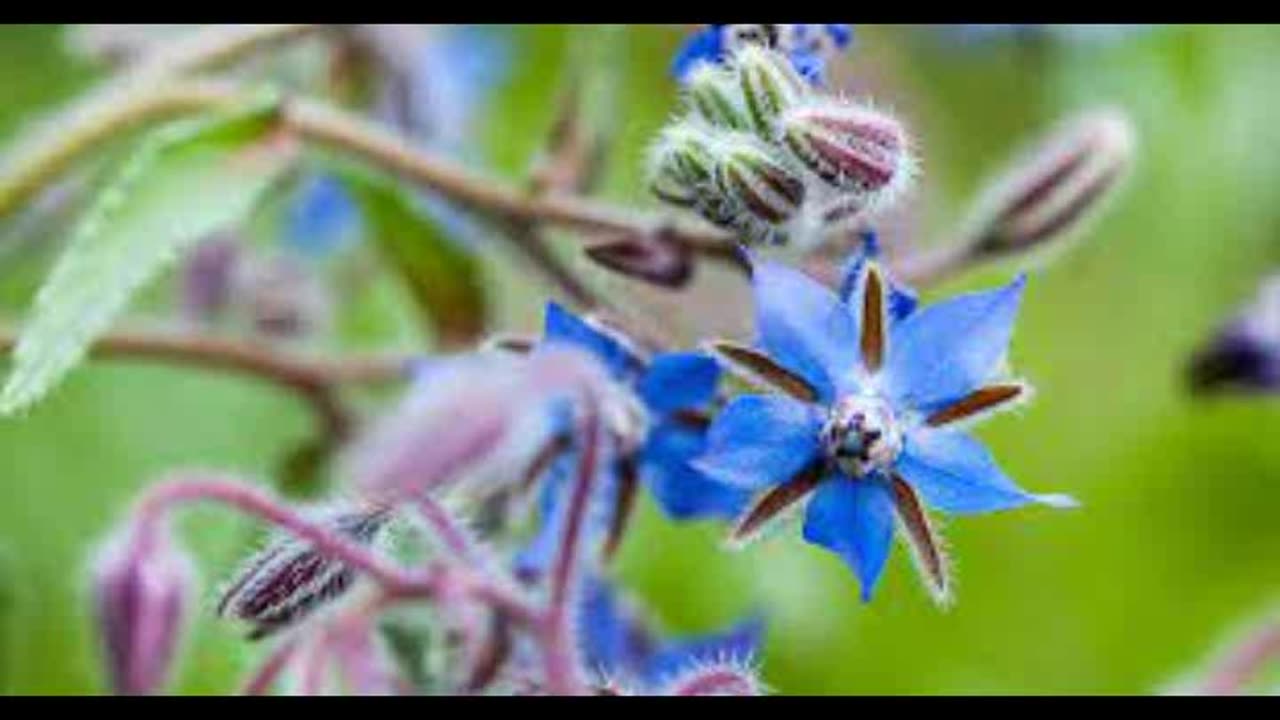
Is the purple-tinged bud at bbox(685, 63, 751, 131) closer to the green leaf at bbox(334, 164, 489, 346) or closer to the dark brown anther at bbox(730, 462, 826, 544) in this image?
the dark brown anther at bbox(730, 462, 826, 544)

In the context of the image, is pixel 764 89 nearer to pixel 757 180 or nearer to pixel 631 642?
pixel 757 180

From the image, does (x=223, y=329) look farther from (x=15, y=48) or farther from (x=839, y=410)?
(x=15, y=48)

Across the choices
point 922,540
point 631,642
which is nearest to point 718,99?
point 922,540

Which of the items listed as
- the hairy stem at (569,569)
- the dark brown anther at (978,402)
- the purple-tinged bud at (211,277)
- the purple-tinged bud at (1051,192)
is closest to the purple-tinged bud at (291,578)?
the hairy stem at (569,569)

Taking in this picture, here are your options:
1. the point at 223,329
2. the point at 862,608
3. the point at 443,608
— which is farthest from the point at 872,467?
the point at 862,608

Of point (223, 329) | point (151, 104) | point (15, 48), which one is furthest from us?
point (15, 48)

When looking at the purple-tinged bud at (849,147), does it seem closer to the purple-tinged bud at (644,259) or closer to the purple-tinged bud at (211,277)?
the purple-tinged bud at (644,259)
